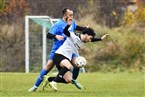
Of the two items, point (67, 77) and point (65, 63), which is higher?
point (65, 63)

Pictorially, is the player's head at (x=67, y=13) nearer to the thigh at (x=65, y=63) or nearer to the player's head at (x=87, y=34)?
the player's head at (x=87, y=34)

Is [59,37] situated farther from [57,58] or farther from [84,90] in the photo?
[84,90]

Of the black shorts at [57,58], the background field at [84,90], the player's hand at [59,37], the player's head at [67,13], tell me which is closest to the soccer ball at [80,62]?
the black shorts at [57,58]

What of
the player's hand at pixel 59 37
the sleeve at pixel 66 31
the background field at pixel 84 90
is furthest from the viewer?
the player's hand at pixel 59 37

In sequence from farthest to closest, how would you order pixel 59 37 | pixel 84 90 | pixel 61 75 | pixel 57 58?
pixel 84 90, pixel 57 58, pixel 61 75, pixel 59 37

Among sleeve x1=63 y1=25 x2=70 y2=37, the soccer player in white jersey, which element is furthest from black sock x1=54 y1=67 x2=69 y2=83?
sleeve x1=63 y1=25 x2=70 y2=37

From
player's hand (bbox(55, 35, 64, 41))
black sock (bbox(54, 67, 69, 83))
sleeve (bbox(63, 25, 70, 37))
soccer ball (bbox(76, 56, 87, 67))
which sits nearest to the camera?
sleeve (bbox(63, 25, 70, 37))

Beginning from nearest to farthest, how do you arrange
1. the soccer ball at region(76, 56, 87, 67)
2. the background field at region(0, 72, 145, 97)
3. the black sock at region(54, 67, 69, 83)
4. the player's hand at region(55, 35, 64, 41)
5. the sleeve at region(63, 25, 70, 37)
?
1. the background field at region(0, 72, 145, 97)
2. the sleeve at region(63, 25, 70, 37)
3. the player's hand at region(55, 35, 64, 41)
4. the black sock at region(54, 67, 69, 83)
5. the soccer ball at region(76, 56, 87, 67)

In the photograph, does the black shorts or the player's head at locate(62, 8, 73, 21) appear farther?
the player's head at locate(62, 8, 73, 21)

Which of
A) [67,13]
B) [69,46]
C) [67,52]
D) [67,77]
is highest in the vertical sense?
[67,13]

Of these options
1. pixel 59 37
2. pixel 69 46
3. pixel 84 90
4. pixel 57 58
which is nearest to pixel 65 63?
pixel 57 58

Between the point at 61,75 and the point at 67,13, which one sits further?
the point at 67,13

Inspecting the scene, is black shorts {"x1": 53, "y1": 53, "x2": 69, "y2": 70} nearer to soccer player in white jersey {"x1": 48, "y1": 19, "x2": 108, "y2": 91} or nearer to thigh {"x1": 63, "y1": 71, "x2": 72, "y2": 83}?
soccer player in white jersey {"x1": 48, "y1": 19, "x2": 108, "y2": 91}

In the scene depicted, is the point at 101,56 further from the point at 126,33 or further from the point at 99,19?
the point at 99,19
